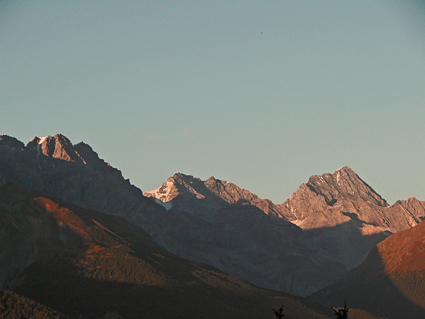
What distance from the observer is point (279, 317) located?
12975 centimetres

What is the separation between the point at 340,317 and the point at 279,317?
464 inches

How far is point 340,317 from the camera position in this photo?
123375 millimetres
